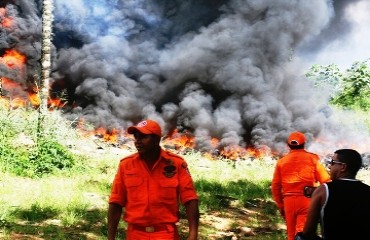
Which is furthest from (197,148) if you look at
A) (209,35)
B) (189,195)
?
(189,195)

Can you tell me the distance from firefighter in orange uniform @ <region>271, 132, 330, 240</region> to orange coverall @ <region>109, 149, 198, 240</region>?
7.63 ft

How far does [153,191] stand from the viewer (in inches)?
126

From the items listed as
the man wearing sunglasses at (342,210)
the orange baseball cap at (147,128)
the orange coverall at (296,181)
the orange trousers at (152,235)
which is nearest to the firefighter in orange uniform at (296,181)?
the orange coverall at (296,181)

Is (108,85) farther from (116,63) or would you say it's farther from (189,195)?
(189,195)

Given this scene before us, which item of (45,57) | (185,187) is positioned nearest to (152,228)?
(185,187)

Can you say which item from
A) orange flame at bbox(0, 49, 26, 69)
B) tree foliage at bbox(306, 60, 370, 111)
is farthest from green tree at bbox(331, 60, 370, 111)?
orange flame at bbox(0, 49, 26, 69)

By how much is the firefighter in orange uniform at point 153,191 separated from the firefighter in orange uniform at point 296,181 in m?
2.33

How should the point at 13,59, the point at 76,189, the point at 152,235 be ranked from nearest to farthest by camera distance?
1. the point at 152,235
2. the point at 76,189
3. the point at 13,59

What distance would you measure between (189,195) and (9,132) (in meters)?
8.05

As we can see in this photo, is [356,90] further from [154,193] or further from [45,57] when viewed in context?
[154,193]

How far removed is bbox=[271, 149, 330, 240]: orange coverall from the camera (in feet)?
16.8

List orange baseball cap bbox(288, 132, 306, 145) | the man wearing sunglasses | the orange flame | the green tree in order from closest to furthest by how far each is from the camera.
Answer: the man wearing sunglasses, orange baseball cap bbox(288, 132, 306, 145), the orange flame, the green tree

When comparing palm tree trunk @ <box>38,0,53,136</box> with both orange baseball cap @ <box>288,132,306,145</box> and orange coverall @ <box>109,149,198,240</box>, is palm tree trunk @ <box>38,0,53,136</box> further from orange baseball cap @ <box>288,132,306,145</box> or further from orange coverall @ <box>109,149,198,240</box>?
orange coverall @ <box>109,149,198,240</box>

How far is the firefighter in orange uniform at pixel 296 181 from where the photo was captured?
16.8ft
